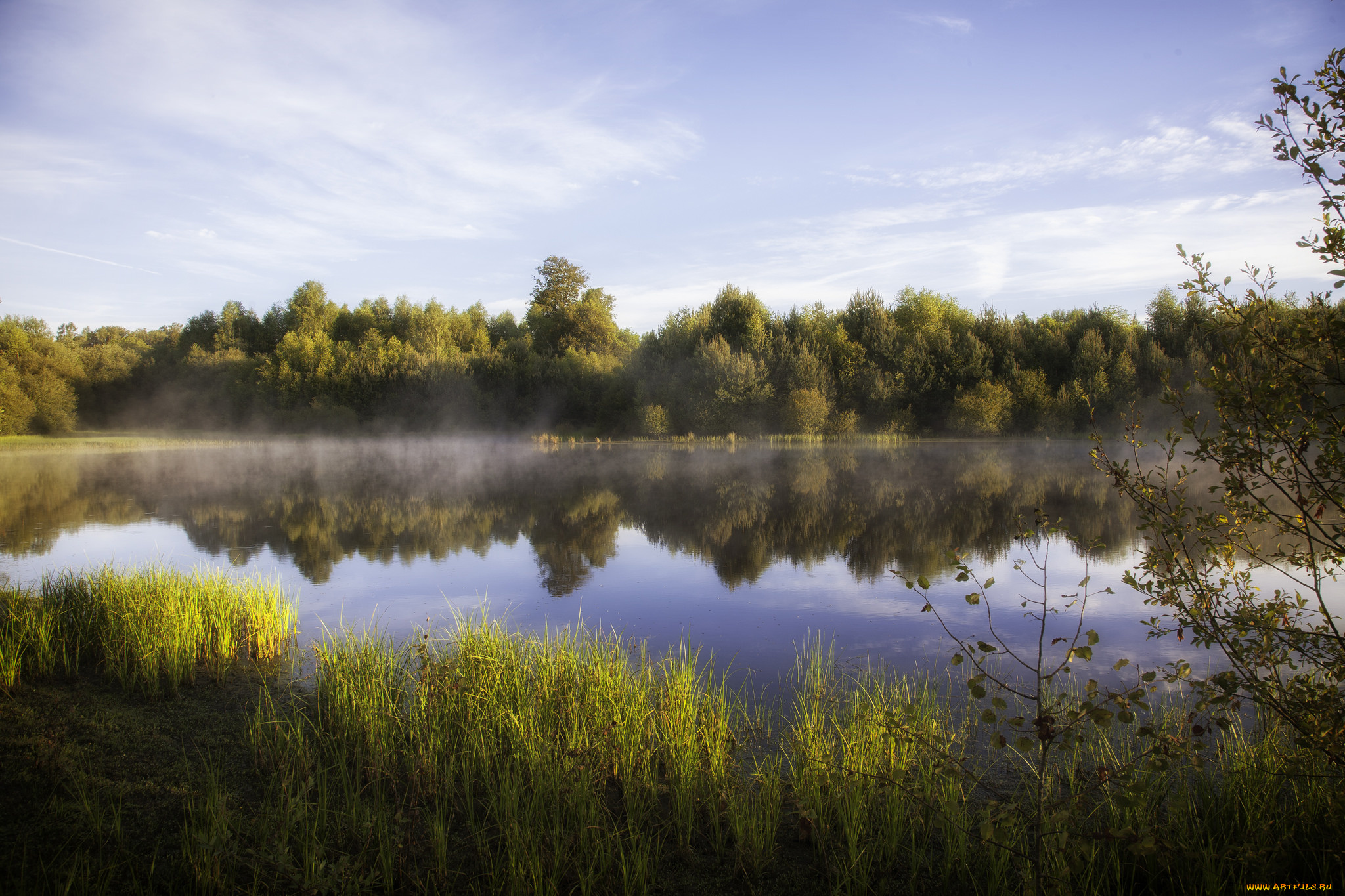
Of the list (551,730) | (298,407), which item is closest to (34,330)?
(298,407)

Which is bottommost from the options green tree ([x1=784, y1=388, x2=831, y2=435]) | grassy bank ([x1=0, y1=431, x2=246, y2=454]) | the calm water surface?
the calm water surface

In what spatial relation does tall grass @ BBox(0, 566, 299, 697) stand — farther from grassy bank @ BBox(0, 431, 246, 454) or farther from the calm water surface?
grassy bank @ BBox(0, 431, 246, 454)

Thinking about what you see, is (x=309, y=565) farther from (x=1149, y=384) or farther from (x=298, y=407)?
(x=298, y=407)

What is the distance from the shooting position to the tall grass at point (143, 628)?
5.13 m

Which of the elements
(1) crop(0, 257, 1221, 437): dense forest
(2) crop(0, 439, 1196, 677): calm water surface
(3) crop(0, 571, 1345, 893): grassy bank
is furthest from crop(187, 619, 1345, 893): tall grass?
(1) crop(0, 257, 1221, 437): dense forest

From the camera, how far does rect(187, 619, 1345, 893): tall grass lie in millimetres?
2877

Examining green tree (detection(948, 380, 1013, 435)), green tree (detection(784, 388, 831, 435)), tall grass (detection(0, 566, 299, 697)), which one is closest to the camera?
tall grass (detection(0, 566, 299, 697))

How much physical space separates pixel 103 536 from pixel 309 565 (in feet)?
16.1

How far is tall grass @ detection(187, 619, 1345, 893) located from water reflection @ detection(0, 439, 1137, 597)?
332cm

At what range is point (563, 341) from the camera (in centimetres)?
6206

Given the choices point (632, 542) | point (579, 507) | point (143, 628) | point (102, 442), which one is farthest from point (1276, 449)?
point (102, 442)

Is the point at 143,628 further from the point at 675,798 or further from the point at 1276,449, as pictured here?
the point at 1276,449

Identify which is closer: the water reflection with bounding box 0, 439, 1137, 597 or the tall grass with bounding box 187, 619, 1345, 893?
the tall grass with bounding box 187, 619, 1345, 893

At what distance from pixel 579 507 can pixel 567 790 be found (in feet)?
42.5
